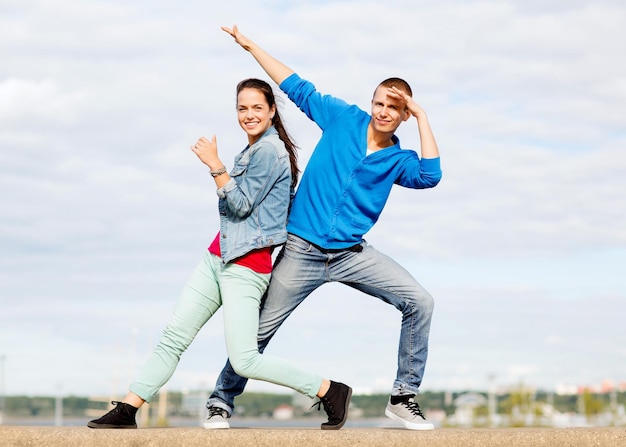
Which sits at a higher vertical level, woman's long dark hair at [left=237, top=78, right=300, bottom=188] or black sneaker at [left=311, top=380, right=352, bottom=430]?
woman's long dark hair at [left=237, top=78, right=300, bottom=188]

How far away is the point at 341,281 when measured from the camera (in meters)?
6.52

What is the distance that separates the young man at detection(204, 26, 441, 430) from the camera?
6.38 meters

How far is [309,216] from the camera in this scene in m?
6.41

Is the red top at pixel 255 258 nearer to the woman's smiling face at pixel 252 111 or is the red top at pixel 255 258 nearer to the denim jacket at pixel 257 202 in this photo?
the denim jacket at pixel 257 202

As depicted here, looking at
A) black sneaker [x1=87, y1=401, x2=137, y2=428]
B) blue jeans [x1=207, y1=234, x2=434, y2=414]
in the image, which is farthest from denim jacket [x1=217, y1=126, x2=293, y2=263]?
black sneaker [x1=87, y1=401, x2=137, y2=428]

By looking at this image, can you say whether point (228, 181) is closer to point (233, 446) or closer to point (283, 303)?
point (283, 303)

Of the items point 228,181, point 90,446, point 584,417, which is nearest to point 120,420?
point 90,446

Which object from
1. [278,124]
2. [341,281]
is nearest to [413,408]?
[341,281]

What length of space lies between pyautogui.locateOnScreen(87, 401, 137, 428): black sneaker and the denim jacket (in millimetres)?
1189

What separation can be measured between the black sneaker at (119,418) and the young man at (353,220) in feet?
1.65

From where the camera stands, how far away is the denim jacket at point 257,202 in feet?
20.4

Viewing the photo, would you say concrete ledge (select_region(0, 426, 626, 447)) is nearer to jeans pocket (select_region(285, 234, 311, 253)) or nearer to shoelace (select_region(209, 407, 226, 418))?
shoelace (select_region(209, 407, 226, 418))

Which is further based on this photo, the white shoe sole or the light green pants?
the white shoe sole


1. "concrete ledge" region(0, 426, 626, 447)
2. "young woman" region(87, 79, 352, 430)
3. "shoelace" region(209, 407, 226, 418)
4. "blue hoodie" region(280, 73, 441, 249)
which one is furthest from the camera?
"shoelace" region(209, 407, 226, 418)
